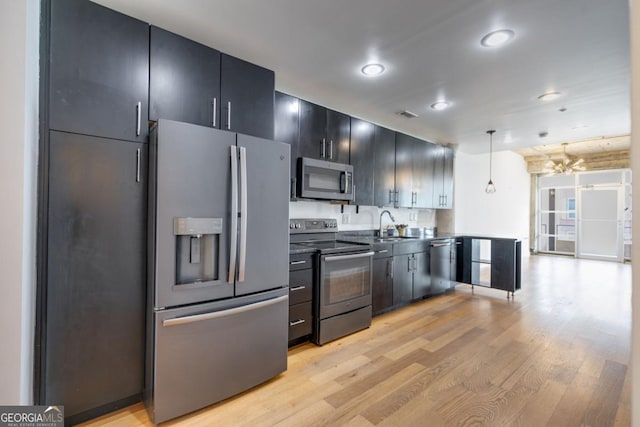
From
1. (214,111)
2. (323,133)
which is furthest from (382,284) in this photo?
(214,111)

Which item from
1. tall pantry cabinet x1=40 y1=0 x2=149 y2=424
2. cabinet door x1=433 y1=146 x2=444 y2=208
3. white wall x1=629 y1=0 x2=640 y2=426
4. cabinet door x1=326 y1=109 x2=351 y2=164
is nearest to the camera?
white wall x1=629 y1=0 x2=640 y2=426

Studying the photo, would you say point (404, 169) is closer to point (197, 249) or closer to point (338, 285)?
point (338, 285)

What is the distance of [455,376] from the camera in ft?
7.51

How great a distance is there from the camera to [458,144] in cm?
550

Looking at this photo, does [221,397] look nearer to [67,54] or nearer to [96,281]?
[96,281]

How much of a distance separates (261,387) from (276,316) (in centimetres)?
49

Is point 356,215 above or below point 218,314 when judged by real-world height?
above

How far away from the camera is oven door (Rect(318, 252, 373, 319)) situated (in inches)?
109

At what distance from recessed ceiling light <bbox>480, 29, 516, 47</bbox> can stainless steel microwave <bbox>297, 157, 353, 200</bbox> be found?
5.44 feet

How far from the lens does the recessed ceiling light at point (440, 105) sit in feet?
11.4

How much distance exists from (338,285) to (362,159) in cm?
158

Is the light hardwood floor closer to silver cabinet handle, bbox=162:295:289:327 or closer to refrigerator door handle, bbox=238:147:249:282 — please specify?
silver cabinet handle, bbox=162:295:289:327

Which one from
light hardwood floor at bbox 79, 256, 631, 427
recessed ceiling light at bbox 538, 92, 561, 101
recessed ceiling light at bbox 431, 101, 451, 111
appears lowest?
light hardwood floor at bbox 79, 256, 631, 427

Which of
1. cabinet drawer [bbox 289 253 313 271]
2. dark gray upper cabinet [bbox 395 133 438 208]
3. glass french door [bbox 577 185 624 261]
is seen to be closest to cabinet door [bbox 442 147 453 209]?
dark gray upper cabinet [bbox 395 133 438 208]
